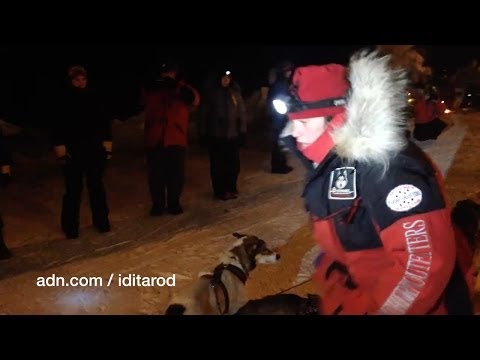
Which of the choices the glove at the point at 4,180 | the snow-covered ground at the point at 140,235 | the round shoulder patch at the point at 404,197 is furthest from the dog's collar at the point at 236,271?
the glove at the point at 4,180

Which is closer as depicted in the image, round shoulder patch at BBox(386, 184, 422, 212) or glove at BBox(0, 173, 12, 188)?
round shoulder patch at BBox(386, 184, 422, 212)

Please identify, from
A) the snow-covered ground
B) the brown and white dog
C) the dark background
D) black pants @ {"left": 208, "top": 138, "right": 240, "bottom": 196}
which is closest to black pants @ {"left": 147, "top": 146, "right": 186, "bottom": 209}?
the snow-covered ground

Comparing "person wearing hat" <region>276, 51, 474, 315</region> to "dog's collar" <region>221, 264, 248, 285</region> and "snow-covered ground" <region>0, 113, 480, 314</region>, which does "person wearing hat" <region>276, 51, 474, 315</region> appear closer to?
"dog's collar" <region>221, 264, 248, 285</region>

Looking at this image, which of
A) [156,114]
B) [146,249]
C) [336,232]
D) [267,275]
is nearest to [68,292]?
[146,249]

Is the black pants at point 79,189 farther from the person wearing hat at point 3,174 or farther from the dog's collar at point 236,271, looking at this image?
the dog's collar at point 236,271

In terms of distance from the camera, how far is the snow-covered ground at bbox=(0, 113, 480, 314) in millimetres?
4227

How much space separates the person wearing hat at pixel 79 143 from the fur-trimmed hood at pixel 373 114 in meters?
3.61

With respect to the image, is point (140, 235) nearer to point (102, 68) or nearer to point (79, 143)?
point (79, 143)

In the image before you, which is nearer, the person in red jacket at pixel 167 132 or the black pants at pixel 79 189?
the black pants at pixel 79 189

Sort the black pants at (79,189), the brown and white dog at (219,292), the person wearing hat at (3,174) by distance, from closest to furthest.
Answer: the brown and white dog at (219,292) → the person wearing hat at (3,174) → the black pants at (79,189)

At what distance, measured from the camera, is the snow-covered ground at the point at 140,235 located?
4.23 metres

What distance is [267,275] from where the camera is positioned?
14.4 ft

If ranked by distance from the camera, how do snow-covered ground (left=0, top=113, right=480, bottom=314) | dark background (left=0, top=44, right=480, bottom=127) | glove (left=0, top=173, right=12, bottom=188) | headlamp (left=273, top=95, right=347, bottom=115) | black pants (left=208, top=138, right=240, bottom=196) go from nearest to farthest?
headlamp (left=273, top=95, right=347, bottom=115)
snow-covered ground (left=0, top=113, right=480, bottom=314)
black pants (left=208, top=138, right=240, bottom=196)
glove (left=0, top=173, right=12, bottom=188)
dark background (left=0, top=44, right=480, bottom=127)

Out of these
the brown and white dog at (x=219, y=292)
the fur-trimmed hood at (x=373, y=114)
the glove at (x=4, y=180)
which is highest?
the fur-trimmed hood at (x=373, y=114)
